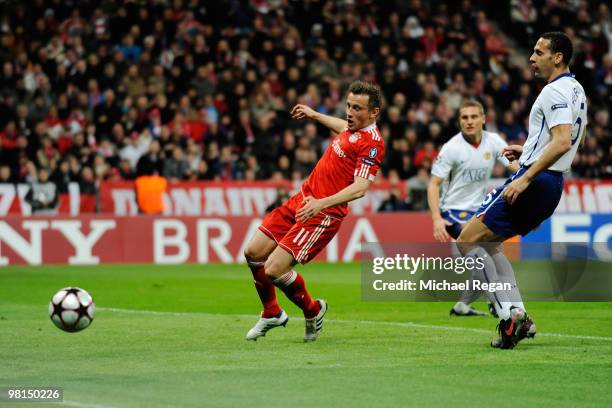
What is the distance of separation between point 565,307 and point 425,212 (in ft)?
31.0

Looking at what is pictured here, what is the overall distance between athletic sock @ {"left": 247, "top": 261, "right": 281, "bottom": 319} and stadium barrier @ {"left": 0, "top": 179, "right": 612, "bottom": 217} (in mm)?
11616

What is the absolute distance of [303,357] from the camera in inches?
348

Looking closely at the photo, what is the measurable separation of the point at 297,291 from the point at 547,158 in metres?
2.53

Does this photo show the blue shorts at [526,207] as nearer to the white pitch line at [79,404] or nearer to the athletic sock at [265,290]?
the athletic sock at [265,290]

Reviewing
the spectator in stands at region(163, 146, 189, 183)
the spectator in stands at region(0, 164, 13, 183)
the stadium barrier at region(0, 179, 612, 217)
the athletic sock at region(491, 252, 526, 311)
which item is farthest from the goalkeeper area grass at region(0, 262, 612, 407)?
the spectator in stands at region(163, 146, 189, 183)

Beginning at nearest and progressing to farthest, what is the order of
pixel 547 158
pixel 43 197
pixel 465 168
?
pixel 547 158
pixel 465 168
pixel 43 197

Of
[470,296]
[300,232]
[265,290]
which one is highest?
[300,232]

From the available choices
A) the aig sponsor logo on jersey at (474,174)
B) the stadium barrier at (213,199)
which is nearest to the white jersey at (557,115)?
the aig sponsor logo on jersey at (474,174)

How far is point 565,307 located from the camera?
1371cm

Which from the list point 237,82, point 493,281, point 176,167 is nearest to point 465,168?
point 493,281

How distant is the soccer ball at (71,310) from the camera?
9.21 metres

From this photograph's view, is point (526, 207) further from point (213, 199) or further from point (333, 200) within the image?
point (213, 199)

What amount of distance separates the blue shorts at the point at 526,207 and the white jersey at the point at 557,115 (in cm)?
12

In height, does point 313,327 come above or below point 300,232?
below
